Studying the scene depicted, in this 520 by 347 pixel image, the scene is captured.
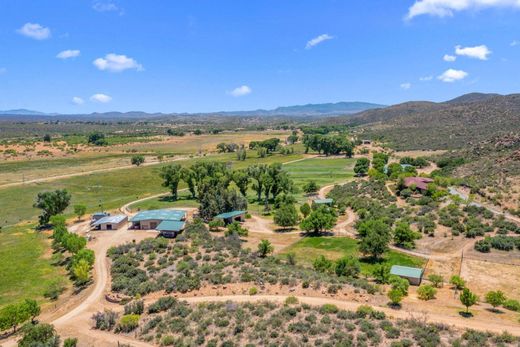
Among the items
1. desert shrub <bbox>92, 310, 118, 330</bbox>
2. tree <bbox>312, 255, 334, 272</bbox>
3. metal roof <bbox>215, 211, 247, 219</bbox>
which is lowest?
desert shrub <bbox>92, 310, 118, 330</bbox>

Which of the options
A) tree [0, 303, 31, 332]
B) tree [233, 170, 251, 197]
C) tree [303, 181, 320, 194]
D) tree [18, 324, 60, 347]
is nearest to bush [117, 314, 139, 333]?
tree [18, 324, 60, 347]

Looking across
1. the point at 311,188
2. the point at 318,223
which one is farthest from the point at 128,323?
the point at 311,188

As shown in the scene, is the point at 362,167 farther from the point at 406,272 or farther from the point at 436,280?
the point at 436,280

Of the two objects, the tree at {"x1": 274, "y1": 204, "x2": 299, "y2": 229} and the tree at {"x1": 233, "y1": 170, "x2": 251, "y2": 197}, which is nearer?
the tree at {"x1": 274, "y1": 204, "x2": 299, "y2": 229}

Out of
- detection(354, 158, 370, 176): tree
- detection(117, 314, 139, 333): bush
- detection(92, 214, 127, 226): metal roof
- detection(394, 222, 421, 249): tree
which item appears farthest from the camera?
detection(354, 158, 370, 176): tree

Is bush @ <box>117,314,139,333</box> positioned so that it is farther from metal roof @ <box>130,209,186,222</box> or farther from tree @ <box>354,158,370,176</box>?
tree @ <box>354,158,370,176</box>
